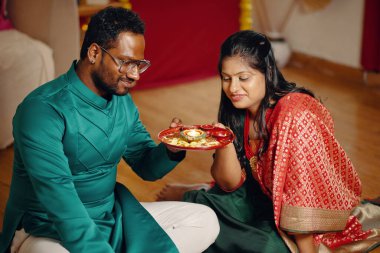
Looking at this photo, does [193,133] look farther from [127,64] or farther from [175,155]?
[127,64]

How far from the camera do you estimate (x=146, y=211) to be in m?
1.92

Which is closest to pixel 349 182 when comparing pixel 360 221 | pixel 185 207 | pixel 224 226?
pixel 360 221

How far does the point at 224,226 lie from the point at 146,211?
439mm

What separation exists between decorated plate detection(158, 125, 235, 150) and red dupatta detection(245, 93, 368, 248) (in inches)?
8.3

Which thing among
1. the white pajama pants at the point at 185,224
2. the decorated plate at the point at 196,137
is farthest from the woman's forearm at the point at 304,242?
the decorated plate at the point at 196,137

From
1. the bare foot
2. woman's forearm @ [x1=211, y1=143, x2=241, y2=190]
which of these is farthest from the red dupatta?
the bare foot

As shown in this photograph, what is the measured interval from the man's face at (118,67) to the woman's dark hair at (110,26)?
0.05 feet

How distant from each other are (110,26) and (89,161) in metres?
0.41

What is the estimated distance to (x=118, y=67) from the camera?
1703 mm

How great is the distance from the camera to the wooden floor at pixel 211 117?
9.69 feet

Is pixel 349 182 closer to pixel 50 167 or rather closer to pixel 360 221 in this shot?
pixel 360 221

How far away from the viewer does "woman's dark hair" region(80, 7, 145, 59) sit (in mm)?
1690

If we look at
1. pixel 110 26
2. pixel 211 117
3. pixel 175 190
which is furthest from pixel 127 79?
pixel 211 117

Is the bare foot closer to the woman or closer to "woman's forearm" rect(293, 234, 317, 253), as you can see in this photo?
the woman
